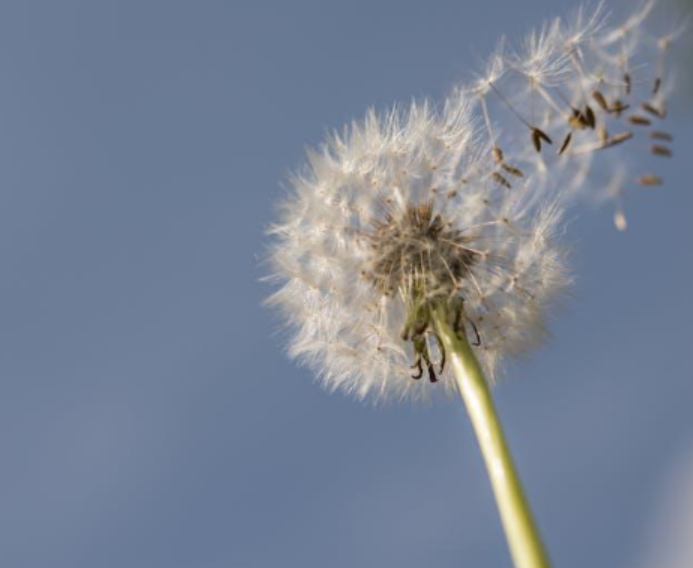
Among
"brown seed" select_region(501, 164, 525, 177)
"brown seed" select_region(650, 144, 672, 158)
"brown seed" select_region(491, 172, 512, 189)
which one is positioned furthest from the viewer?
"brown seed" select_region(491, 172, 512, 189)

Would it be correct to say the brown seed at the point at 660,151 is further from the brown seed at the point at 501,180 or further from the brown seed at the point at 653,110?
the brown seed at the point at 501,180

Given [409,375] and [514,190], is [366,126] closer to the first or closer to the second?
[514,190]

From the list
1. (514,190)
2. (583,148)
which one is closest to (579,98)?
(583,148)

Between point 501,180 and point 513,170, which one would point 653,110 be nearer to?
point 513,170

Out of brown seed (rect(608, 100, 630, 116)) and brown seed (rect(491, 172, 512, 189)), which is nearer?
brown seed (rect(608, 100, 630, 116))

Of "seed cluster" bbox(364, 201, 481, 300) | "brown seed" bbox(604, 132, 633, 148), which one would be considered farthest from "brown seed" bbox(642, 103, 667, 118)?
"seed cluster" bbox(364, 201, 481, 300)

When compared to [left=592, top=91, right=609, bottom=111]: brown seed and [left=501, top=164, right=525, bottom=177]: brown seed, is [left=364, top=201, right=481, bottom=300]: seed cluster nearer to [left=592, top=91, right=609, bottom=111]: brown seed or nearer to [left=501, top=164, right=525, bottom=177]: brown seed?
[left=501, top=164, right=525, bottom=177]: brown seed
